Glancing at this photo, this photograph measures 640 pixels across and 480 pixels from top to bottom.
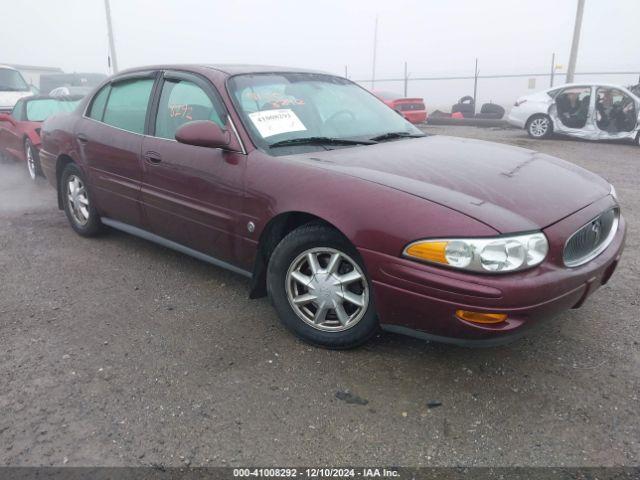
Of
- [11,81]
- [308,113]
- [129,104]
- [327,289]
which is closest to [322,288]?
[327,289]

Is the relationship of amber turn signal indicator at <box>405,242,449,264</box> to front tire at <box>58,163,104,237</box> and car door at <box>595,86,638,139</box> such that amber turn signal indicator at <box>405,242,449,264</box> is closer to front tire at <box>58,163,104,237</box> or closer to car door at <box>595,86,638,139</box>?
front tire at <box>58,163,104,237</box>

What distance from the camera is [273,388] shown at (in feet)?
8.23

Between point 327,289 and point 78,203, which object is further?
point 78,203

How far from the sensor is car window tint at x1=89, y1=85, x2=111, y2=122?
14.3 ft

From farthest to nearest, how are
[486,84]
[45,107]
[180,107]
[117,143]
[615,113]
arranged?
[486,84] < [615,113] < [45,107] < [117,143] < [180,107]

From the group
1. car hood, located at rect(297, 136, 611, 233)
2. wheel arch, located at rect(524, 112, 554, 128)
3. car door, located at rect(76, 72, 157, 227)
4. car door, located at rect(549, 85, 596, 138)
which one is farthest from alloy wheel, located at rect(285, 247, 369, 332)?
A: wheel arch, located at rect(524, 112, 554, 128)

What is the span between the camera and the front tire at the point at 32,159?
7.42 m

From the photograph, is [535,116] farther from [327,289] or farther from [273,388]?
[273,388]

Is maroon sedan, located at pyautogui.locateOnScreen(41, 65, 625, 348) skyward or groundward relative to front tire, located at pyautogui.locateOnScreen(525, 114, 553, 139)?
skyward

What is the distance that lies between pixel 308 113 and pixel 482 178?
4.11 feet

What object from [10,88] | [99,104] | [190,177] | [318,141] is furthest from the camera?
[10,88]

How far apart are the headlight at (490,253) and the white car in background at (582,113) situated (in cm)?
1114

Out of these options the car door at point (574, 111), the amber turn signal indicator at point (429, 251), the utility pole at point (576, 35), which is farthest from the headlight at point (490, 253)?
the utility pole at point (576, 35)

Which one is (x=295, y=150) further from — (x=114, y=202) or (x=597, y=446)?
(x=597, y=446)
